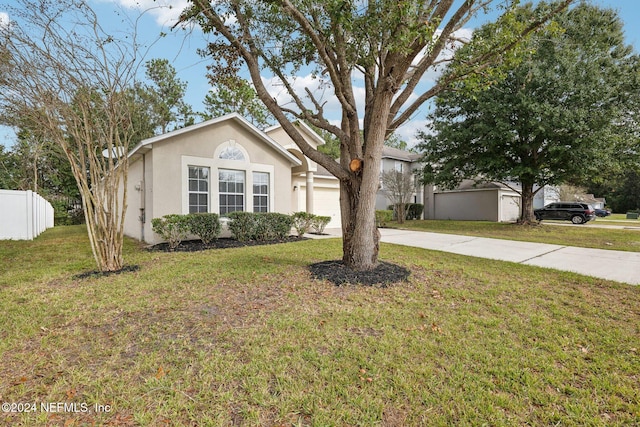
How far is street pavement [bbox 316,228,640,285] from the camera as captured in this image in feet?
20.7

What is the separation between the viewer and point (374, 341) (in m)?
3.28

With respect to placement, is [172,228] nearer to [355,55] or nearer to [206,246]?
[206,246]

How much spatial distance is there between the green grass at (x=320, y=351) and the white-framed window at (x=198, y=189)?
4.83 m

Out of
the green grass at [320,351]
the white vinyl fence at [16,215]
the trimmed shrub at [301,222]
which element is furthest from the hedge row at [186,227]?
the white vinyl fence at [16,215]

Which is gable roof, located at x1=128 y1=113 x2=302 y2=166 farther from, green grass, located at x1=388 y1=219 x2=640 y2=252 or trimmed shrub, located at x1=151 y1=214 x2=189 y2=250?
green grass, located at x1=388 y1=219 x2=640 y2=252

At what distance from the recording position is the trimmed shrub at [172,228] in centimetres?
887

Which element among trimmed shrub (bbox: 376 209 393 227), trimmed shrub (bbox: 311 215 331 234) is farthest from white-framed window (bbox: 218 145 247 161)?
trimmed shrub (bbox: 376 209 393 227)

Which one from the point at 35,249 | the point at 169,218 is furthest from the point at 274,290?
the point at 35,249

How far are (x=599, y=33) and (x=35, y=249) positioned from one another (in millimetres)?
25664

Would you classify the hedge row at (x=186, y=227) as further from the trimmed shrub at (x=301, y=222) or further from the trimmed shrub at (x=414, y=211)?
the trimmed shrub at (x=414, y=211)

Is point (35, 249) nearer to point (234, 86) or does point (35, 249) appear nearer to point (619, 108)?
point (234, 86)

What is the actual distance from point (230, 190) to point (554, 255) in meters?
10.1

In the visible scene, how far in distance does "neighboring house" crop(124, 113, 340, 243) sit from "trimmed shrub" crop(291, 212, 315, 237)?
23.5 inches

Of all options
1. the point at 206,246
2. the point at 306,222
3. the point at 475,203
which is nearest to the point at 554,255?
the point at 306,222
